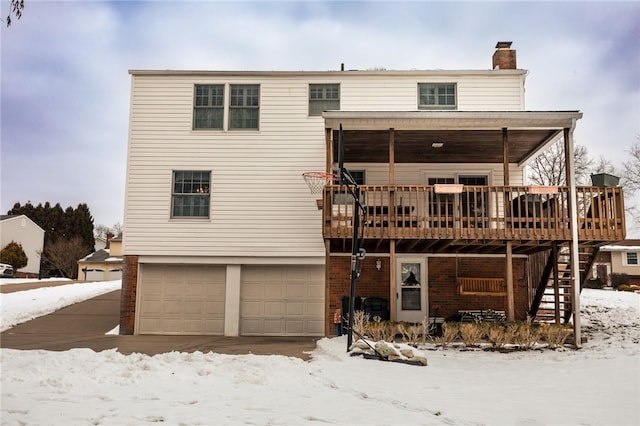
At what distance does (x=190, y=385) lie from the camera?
26.2 ft

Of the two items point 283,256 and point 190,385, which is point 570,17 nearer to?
point 283,256

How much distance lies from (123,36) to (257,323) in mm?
8520

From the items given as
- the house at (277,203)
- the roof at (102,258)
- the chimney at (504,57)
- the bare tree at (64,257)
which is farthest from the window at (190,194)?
the bare tree at (64,257)

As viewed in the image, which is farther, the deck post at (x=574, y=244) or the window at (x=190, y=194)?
the window at (x=190, y=194)

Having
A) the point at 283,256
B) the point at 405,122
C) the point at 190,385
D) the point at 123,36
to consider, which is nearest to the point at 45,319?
the point at 283,256

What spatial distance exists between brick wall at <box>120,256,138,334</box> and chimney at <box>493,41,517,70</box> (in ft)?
40.1

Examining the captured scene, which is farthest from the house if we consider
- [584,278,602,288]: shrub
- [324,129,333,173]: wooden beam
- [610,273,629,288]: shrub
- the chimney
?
[610,273,629,288]: shrub

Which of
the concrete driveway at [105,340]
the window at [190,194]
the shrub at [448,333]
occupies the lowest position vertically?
the concrete driveway at [105,340]

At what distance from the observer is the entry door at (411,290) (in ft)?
50.3

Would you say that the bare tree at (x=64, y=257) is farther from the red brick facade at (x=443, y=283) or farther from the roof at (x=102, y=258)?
the red brick facade at (x=443, y=283)

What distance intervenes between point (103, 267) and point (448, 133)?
3242 centimetres

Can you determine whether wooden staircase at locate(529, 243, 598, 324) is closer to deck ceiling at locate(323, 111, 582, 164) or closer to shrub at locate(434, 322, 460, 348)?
deck ceiling at locate(323, 111, 582, 164)

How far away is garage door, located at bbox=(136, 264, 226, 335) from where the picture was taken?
1560 centimetres

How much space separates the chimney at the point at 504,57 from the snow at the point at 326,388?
28.9ft
